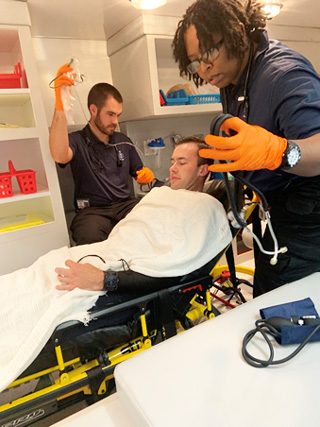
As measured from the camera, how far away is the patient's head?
1.52 meters

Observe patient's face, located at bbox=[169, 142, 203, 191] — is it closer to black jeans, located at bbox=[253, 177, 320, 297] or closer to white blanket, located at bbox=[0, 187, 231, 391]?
white blanket, located at bbox=[0, 187, 231, 391]

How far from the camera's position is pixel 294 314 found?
0.80m

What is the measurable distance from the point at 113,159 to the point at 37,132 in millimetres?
560

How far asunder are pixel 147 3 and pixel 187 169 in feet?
3.05

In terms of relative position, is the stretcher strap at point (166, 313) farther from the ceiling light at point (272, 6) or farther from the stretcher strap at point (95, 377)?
the ceiling light at point (272, 6)

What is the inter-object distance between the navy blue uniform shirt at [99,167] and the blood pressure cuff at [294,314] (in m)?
1.43

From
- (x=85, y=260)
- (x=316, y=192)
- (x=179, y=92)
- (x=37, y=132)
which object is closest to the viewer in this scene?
(x=316, y=192)

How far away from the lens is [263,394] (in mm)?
→ 622

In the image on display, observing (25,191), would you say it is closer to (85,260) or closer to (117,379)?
(85,260)

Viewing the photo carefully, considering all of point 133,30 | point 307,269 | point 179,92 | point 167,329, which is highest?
point 133,30

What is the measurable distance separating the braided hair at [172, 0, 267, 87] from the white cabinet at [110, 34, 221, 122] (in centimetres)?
88

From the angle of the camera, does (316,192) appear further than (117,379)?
Yes

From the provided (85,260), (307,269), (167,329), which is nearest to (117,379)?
(167,329)

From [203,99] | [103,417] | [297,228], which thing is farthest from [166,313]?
[203,99]
